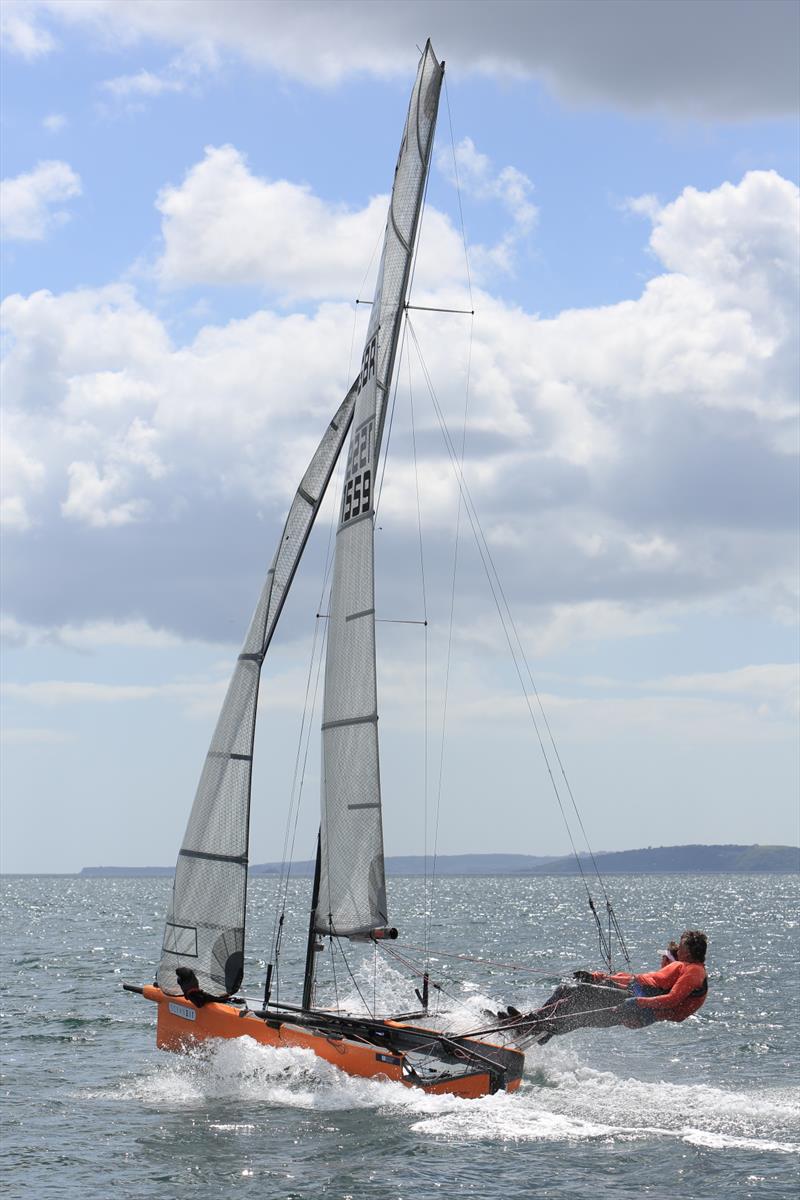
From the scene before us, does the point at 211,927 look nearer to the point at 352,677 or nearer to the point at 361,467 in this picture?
the point at 352,677

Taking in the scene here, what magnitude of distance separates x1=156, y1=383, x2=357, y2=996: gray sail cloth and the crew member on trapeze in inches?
155

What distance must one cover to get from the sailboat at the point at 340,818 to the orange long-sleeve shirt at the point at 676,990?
1.83 metres

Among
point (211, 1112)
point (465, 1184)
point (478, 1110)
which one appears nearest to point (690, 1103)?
point (478, 1110)

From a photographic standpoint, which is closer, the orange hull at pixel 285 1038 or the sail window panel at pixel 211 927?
the orange hull at pixel 285 1038

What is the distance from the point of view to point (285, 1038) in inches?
698

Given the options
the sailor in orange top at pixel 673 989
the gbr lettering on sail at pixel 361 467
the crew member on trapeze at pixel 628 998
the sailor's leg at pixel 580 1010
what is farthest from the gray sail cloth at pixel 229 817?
the sailor in orange top at pixel 673 989

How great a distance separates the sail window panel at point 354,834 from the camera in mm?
18031

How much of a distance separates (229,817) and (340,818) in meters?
1.80

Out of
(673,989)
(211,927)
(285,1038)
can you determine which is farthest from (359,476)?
(673,989)

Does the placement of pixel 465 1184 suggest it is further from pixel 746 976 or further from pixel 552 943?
pixel 552 943

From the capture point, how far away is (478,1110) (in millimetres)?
16906

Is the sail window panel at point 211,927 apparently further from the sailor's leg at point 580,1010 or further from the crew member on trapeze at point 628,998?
the sailor's leg at point 580,1010

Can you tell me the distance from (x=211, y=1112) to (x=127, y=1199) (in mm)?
3502

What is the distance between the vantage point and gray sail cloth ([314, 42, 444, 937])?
1811 centimetres
